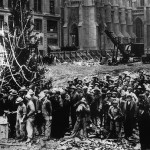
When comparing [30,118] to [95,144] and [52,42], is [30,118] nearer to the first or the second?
[95,144]

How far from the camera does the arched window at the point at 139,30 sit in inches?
2601

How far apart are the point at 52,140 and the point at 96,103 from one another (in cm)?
287

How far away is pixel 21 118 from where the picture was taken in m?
12.8

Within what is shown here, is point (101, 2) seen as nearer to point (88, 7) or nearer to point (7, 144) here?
point (88, 7)

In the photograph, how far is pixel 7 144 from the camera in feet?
40.0

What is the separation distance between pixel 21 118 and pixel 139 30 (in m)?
56.9

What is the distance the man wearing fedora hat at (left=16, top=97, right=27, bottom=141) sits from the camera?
1265cm

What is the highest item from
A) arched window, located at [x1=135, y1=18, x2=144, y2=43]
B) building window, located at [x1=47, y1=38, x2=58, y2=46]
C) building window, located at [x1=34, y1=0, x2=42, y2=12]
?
building window, located at [x1=34, y1=0, x2=42, y2=12]

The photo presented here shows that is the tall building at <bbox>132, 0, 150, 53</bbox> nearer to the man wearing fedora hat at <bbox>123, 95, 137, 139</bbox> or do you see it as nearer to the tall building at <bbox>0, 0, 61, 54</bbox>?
the tall building at <bbox>0, 0, 61, 54</bbox>

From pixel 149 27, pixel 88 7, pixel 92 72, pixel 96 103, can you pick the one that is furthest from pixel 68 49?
pixel 96 103

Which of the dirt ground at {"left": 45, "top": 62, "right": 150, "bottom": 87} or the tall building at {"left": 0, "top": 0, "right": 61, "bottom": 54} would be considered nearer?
the dirt ground at {"left": 45, "top": 62, "right": 150, "bottom": 87}

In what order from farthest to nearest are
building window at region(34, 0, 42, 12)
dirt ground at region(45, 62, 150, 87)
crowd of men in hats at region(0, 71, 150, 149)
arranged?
building window at region(34, 0, 42, 12), dirt ground at region(45, 62, 150, 87), crowd of men in hats at region(0, 71, 150, 149)

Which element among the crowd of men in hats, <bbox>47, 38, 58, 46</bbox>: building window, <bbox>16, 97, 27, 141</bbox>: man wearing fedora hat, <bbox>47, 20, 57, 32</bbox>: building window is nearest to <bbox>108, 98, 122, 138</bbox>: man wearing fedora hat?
the crowd of men in hats

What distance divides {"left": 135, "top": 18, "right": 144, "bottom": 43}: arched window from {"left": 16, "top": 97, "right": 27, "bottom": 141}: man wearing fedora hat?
5538 cm
